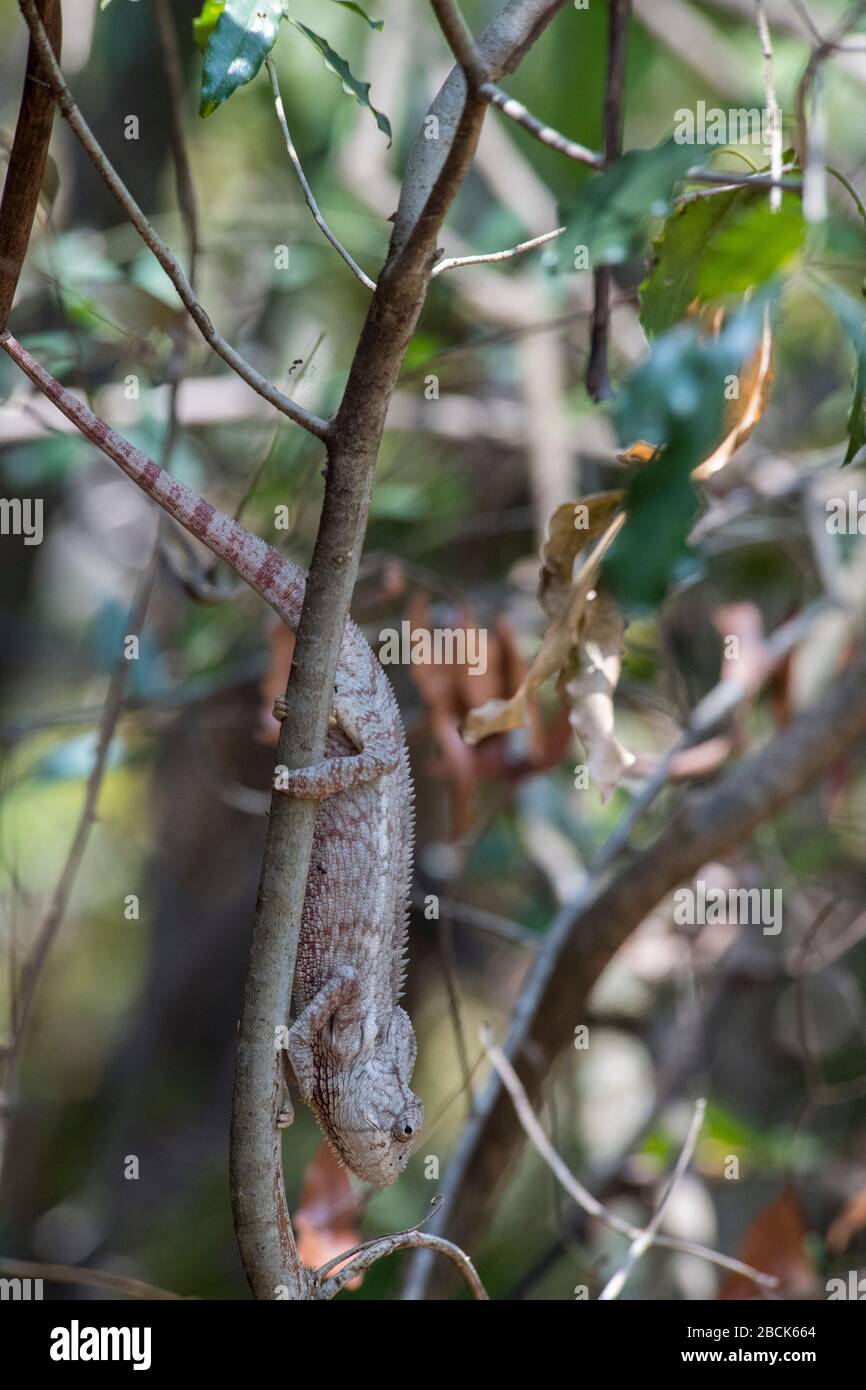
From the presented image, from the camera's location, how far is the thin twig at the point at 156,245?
1.52m

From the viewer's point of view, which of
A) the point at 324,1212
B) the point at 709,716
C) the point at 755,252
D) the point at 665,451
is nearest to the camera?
the point at 665,451

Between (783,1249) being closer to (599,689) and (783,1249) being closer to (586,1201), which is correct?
(586,1201)

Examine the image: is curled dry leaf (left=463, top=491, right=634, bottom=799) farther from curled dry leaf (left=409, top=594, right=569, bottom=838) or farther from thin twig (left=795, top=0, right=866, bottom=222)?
curled dry leaf (left=409, top=594, right=569, bottom=838)

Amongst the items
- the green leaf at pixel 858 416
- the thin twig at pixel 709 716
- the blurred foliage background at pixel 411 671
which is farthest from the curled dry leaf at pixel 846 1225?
the green leaf at pixel 858 416

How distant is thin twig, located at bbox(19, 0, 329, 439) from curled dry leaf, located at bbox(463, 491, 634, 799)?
53cm

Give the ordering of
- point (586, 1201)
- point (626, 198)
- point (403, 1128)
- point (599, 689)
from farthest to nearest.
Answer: point (586, 1201) < point (403, 1128) < point (599, 689) < point (626, 198)

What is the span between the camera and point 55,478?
434cm

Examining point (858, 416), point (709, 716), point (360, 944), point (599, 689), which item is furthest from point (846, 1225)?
point (858, 416)

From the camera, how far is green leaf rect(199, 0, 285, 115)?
176 cm

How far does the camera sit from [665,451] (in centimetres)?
117

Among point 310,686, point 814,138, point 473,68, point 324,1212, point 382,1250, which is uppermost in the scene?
point 473,68

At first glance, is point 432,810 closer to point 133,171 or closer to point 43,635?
point 43,635

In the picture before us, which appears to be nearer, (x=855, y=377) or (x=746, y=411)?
(x=855, y=377)

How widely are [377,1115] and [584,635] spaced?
0.86 meters
